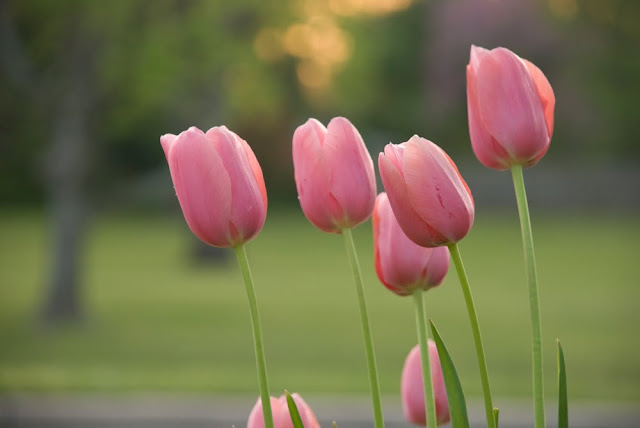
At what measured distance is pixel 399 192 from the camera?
616 mm

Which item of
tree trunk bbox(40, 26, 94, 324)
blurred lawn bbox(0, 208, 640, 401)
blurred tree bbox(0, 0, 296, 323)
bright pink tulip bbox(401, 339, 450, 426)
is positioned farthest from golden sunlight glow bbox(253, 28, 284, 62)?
bright pink tulip bbox(401, 339, 450, 426)

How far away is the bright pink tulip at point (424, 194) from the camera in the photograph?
62cm

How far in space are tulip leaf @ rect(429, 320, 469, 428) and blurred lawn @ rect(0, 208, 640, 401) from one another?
208 inches

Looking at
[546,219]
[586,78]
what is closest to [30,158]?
[546,219]

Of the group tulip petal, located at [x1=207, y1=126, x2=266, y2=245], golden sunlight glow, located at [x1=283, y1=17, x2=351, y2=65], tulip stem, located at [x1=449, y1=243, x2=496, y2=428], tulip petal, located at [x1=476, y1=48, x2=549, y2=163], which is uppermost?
golden sunlight glow, located at [x1=283, y1=17, x2=351, y2=65]

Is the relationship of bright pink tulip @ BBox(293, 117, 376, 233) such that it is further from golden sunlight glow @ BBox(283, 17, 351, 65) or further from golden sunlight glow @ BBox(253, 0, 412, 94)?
golden sunlight glow @ BBox(283, 17, 351, 65)

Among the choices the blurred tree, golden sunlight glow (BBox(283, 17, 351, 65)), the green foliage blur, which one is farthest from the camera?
golden sunlight glow (BBox(283, 17, 351, 65))

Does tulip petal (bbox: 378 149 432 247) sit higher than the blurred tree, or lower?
lower

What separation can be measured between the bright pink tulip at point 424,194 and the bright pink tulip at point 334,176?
59 mm

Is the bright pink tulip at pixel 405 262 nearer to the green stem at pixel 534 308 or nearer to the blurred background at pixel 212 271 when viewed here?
the green stem at pixel 534 308

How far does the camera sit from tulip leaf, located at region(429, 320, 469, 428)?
0.63 metres

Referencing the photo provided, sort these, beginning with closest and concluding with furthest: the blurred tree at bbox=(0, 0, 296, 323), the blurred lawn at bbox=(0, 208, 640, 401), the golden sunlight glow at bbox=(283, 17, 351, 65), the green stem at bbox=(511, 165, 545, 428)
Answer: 1. the green stem at bbox=(511, 165, 545, 428)
2. the blurred lawn at bbox=(0, 208, 640, 401)
3. the blurred tree at bbox=(0, 0, 296, 323)
4. the golden sunlight glow at bbox=(283, 17, 351, 65)

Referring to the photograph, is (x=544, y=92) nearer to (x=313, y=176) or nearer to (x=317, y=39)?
(x=313, y=176)

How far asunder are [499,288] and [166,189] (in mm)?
15398
